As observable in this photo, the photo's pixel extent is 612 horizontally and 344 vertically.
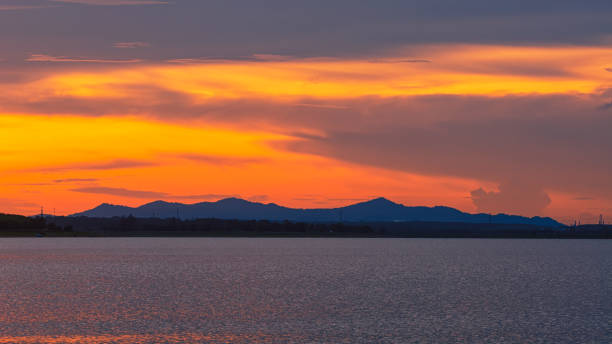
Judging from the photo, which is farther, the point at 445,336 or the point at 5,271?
the point at 5,271

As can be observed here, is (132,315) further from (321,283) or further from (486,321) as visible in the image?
(321,283)

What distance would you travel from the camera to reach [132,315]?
64438mm

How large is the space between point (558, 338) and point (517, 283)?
5389 centimetres

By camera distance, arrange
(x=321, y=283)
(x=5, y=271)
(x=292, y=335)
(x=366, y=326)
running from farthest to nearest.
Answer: (x=5, y=271)
(x=321, y=283)
(x=366, y=326)
(x=292, y=335)

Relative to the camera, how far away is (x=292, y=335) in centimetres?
5416

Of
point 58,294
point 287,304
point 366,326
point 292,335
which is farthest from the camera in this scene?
point 58,294

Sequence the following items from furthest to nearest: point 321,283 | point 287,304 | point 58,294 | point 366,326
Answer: point 321,283
point 58,294
point 287,304
point 366,326

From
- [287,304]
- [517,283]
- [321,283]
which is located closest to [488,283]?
[517,283]

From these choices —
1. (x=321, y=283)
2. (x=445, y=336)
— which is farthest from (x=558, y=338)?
(x=321, y=283)

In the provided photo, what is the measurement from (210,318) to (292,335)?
36.9ft

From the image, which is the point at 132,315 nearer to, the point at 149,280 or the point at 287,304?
the point at 287,304

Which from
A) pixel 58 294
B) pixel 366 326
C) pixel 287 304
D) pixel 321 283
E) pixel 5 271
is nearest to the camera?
pixel 366 326

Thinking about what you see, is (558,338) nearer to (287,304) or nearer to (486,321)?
(486,321)

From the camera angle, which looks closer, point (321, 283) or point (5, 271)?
point (321, 283)
